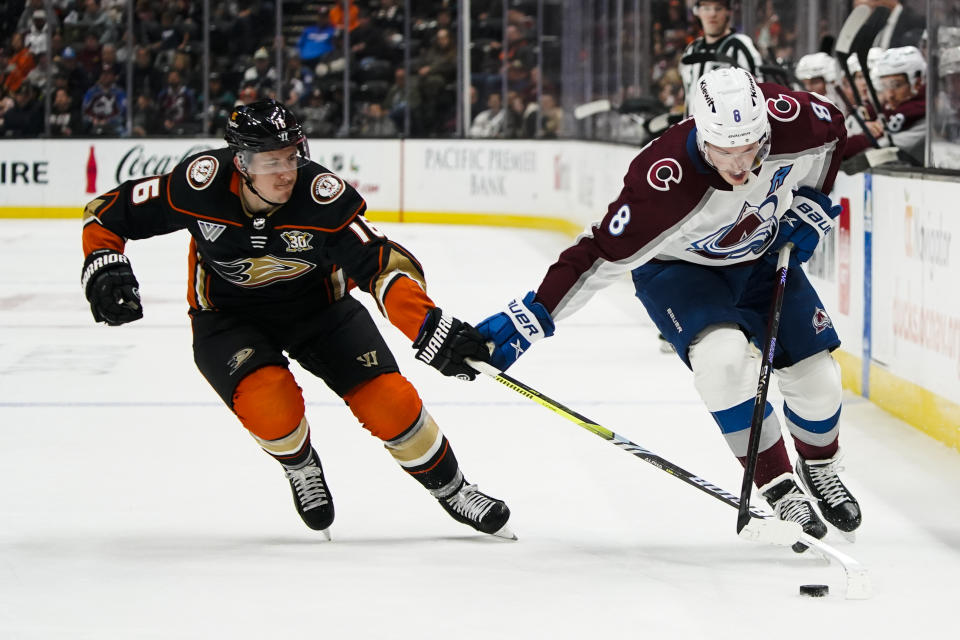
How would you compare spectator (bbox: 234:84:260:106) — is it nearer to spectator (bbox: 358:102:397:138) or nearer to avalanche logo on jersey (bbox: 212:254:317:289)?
spectator (bbox: 358:102:397:138)

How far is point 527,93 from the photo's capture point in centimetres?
1467

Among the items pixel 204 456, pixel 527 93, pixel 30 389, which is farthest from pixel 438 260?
pixel 204 456

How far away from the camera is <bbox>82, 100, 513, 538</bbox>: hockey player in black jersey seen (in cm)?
326

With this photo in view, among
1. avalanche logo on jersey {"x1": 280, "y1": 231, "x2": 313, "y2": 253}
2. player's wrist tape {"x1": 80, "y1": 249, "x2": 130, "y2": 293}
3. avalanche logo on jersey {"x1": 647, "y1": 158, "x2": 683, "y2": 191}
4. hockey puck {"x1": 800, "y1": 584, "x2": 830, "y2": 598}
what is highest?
avalanche logo on jersey {"x1": 647, "y1": 158, "x2": 683, "y2": 191}

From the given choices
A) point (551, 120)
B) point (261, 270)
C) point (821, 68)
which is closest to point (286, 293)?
point (261, 270)

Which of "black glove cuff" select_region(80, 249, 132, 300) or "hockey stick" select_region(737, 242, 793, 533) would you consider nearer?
"hockey stick" select_region(737, 242, 793, 533)

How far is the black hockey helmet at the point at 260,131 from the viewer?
10.5 feet

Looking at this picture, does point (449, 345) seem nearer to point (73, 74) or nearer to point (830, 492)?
point (830, 492)

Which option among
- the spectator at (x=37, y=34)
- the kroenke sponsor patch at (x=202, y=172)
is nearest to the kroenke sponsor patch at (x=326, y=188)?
the kroenke sponsor patch at (x=202, y=172)

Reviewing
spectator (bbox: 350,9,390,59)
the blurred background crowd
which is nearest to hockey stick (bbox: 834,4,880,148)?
the blurred background crowd

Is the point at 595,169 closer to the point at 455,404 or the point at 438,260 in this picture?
the point at 438,260

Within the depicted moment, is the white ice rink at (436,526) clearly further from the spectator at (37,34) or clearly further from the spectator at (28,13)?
the spectator at (28,13)

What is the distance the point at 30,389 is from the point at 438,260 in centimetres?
529

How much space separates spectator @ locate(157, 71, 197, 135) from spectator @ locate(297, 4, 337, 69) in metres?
1.25
